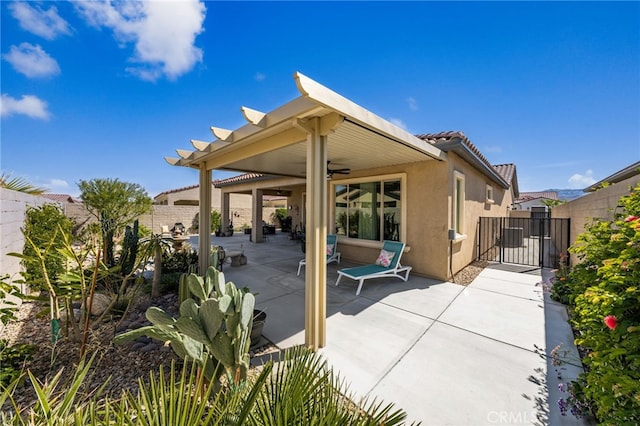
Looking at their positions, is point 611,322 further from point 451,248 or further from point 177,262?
point 177,262

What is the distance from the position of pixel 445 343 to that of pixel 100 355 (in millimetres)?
4806

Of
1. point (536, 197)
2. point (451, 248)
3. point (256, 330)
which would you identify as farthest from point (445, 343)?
point (536, 197)

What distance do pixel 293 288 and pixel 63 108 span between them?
9482 mm

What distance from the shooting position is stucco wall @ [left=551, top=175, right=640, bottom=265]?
399 cm

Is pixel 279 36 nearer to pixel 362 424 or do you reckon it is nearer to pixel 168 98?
pixel 168 98

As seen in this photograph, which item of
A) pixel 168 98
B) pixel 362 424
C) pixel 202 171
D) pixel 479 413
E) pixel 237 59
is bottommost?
pixel 479 413

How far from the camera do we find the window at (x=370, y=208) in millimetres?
7481

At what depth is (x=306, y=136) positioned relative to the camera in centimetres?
359

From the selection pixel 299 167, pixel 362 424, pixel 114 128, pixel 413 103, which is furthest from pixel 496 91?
pixel 114 128

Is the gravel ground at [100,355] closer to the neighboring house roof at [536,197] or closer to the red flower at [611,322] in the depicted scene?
the red flower at [611,322]

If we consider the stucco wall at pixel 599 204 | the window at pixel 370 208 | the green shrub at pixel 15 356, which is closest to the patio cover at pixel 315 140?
the window at pixel 370 208

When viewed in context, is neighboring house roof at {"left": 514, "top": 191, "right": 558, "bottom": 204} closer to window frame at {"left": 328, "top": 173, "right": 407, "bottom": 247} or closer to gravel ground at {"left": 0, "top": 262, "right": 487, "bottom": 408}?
window frame at {"left": 328, "top": 173, "right": 407, "bottom": 247}

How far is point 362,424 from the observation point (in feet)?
4.79

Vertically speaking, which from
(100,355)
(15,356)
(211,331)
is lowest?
(100,355)
